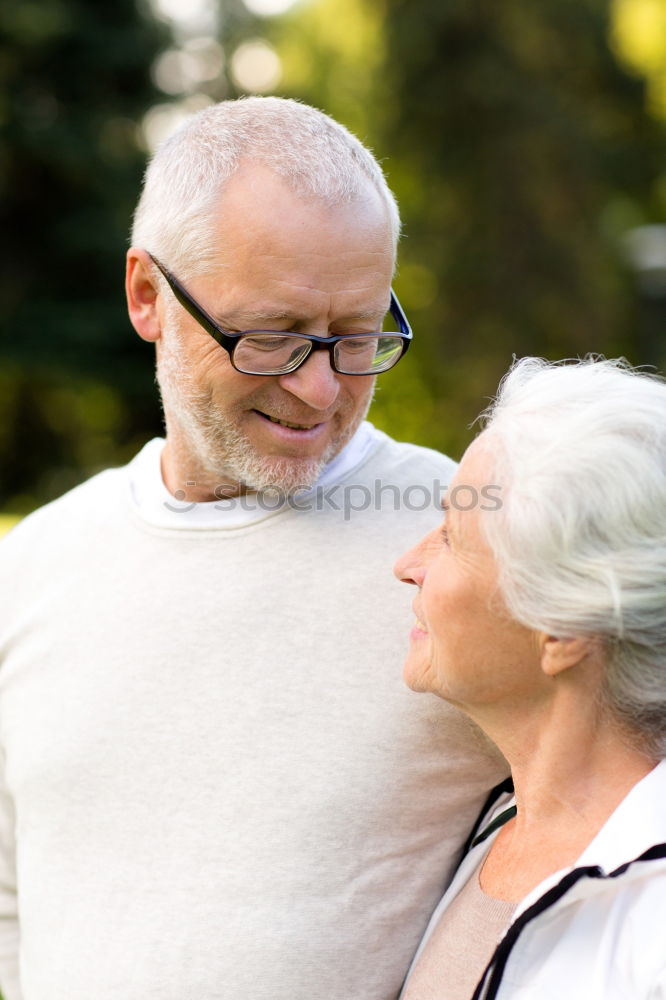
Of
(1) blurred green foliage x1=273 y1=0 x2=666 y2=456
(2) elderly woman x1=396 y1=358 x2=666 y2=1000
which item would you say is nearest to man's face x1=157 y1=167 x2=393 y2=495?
(2) elderly woman x1=396 y1=358 x2=666 y2=1000

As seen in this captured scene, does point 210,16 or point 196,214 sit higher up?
point 210,16

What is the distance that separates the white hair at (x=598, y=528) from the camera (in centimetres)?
155

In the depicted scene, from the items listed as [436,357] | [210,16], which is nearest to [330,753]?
[436,357]

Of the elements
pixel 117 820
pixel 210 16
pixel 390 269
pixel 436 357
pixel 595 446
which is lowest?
pixel 436 357

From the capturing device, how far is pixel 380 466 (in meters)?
2.23

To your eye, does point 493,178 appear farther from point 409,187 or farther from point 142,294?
→ point 142,294

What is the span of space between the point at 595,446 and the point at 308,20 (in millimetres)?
23471

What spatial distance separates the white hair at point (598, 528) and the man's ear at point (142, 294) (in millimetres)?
933

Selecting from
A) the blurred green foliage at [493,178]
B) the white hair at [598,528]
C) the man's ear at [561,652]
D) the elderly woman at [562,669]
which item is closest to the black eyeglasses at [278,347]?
the elderly woman at [562,669]

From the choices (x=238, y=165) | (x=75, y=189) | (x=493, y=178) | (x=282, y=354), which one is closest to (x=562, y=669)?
(x=282, y=354)

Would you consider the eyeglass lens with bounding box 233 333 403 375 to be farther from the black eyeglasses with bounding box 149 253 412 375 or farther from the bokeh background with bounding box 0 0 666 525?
the bokeh background with bounding box 0 0 666 525

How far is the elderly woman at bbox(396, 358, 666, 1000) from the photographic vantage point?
155cm

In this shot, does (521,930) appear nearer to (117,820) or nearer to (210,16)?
(117,820)

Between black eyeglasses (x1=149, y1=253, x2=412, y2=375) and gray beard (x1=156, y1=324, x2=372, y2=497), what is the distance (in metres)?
0.12
